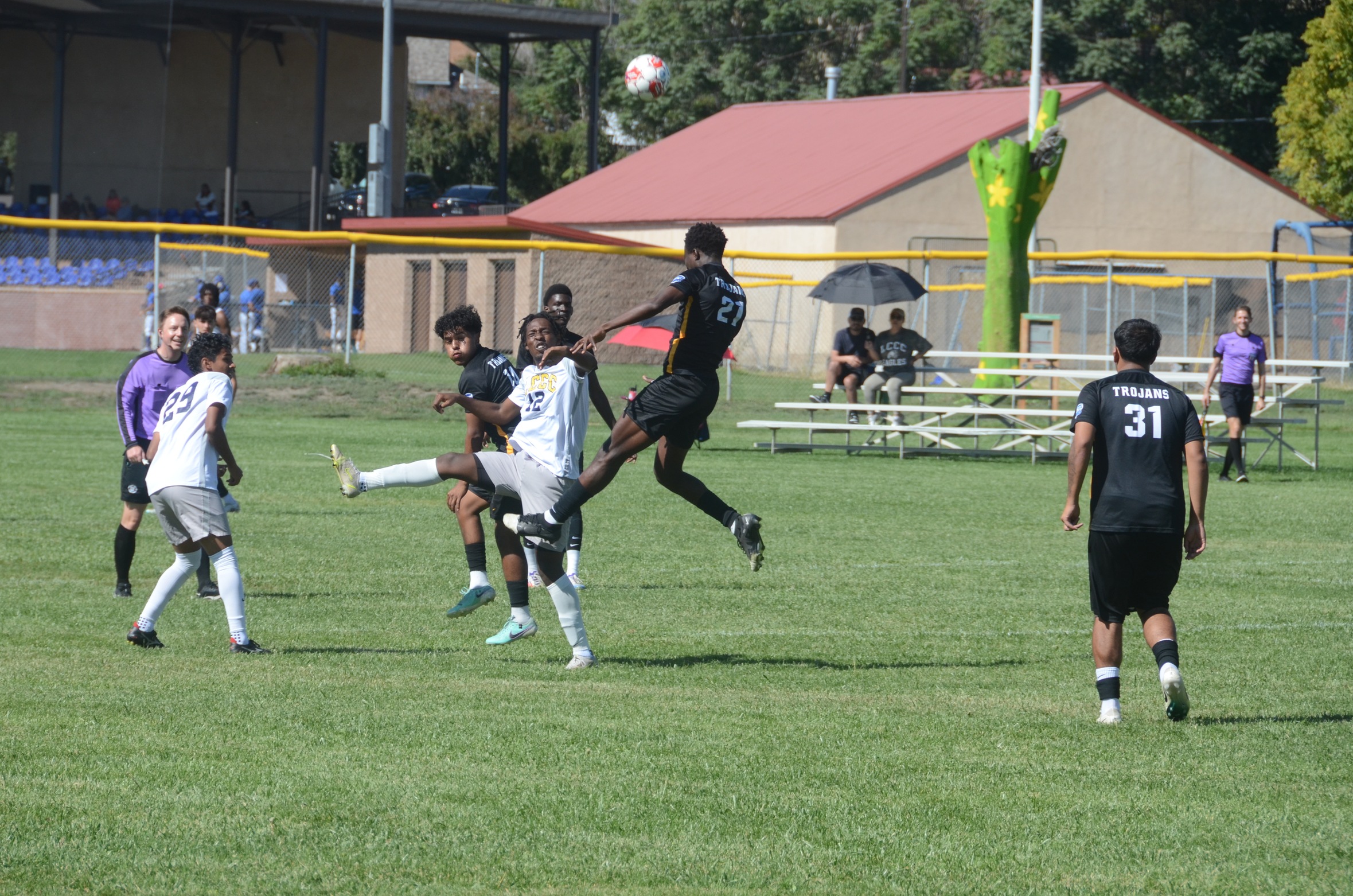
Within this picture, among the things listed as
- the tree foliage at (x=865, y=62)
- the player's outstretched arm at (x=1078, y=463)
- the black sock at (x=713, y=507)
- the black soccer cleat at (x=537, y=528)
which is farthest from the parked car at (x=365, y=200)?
the player's outstretched arm at (x=1078, y=463)

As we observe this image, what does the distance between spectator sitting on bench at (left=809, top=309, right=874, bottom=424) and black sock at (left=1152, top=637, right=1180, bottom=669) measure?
16868 mm

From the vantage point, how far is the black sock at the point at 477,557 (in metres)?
9.88

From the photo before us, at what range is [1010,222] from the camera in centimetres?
2666

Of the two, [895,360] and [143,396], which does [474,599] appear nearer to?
[143,396]

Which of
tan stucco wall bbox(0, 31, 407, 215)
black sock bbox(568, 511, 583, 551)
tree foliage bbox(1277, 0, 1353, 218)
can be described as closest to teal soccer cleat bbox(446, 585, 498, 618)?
black sock bbox(568, 511, 583, 551)

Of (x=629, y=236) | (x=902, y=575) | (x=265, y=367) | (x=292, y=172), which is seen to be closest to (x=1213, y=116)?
(x=629, y=236)

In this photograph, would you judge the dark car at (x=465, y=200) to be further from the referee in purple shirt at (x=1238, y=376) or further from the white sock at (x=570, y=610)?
the white sock at (x=570, y=610)

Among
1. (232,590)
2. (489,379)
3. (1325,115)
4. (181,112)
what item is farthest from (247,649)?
(181,112)

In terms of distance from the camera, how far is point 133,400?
1066cm

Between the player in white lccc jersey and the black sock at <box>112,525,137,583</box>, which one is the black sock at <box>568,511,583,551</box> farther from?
the player in white lccc jersey

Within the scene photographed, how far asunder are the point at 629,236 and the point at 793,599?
33636mm

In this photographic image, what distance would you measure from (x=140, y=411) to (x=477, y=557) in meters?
2.51

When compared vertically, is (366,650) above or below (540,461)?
below

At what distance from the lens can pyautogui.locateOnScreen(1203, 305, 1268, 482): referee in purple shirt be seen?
19.7 m
